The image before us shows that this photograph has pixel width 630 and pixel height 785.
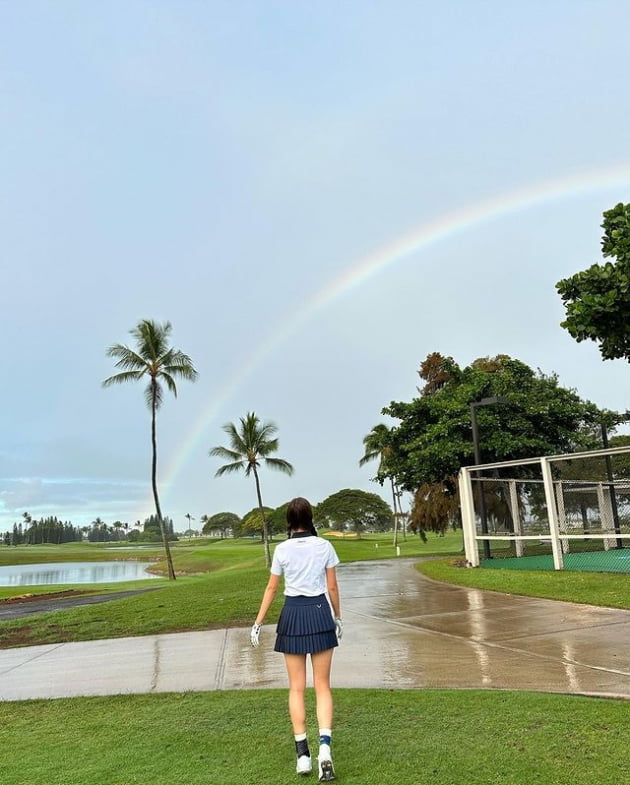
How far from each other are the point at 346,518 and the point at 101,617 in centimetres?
6838

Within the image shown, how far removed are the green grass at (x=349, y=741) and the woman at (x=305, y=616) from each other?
33 centimetres

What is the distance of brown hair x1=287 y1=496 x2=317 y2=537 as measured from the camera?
3973 millimetres

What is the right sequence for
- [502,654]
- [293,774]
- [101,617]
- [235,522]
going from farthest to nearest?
[235,522], [101,617], [502,654], [293,774]

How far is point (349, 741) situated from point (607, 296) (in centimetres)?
543

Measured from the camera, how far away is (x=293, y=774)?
352 cm

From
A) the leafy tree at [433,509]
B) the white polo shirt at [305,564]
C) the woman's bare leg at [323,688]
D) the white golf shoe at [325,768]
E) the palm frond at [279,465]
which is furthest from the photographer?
the palm frond at [279,465]

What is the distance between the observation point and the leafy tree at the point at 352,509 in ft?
255

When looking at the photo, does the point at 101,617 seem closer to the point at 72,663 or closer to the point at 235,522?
the point at 72,663

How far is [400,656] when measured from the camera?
6852 millimetres

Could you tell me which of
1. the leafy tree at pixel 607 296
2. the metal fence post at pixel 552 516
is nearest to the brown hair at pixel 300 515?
the leafy tree at pixel 607 296

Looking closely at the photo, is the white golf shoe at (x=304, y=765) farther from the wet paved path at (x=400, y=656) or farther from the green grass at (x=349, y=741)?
the wet paved path at (x=400, y=656)

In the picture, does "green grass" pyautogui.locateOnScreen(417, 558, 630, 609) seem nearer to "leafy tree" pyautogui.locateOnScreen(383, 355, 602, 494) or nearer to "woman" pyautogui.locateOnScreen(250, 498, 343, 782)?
"leafy tree" pyautogui.locateOnScreen(383, 355, 602, 494)

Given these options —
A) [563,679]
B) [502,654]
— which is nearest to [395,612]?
[502,654]

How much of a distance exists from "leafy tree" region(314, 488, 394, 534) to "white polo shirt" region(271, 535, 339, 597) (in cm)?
7518
